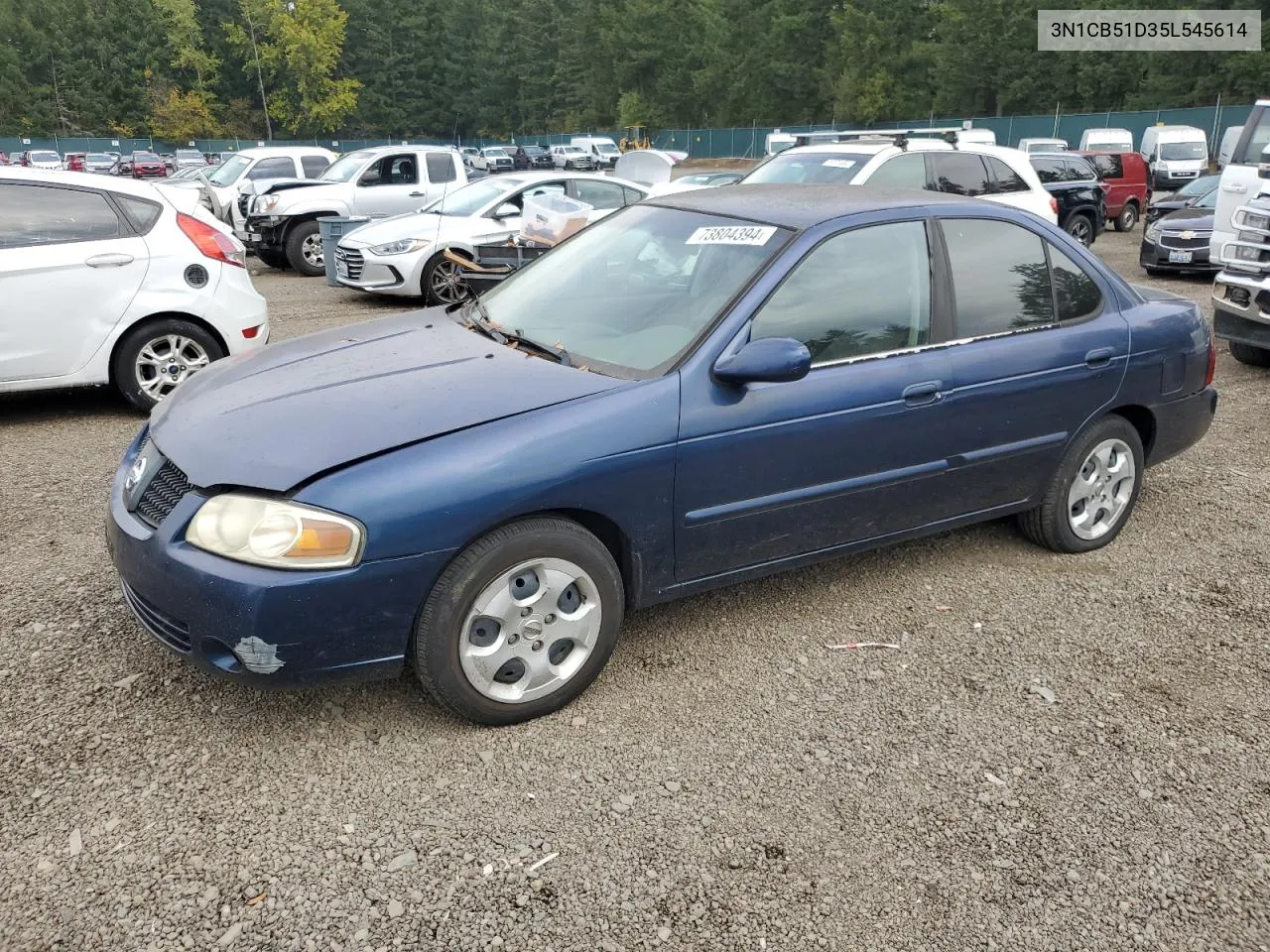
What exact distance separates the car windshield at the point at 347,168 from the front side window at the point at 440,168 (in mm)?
847

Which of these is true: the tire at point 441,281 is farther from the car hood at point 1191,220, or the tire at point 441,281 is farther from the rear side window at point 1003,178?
the car hood at point 1191,220

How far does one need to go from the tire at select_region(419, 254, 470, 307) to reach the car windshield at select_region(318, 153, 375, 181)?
14.4ft

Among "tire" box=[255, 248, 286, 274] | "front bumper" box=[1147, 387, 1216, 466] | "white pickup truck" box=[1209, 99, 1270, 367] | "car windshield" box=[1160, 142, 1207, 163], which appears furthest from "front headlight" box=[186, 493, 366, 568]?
"car windshield" box=[1160, 142, 1207, 163]

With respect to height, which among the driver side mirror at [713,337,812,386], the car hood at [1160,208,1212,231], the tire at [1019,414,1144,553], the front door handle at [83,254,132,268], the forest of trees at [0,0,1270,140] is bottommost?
the tire at [1019,414,1144,553]

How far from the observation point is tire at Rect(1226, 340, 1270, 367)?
8.28m

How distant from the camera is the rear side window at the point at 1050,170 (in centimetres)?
1605

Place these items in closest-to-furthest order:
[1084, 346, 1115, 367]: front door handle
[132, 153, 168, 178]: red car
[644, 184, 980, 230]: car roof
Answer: [644, 184, 980, 230]: car roof < [1084, 346, 1115, 367]: front door handle < [132, 153, 168, 178]: red car

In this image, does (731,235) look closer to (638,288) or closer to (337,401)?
(638,288)

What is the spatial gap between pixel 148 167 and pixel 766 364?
46589 millimetres

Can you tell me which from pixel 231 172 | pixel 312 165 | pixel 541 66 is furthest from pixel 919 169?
pixel 541 66

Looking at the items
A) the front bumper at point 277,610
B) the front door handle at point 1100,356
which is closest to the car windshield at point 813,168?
the front door handle at point 1100,356

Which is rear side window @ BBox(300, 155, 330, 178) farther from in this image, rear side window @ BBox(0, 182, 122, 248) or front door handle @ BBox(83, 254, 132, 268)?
front door handle @ BBox(83, 254, 132, 268)

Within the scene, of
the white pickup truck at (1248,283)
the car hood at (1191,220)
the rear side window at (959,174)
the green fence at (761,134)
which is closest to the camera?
the white pickup truck at (1248,283)

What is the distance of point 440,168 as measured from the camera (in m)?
15.2
